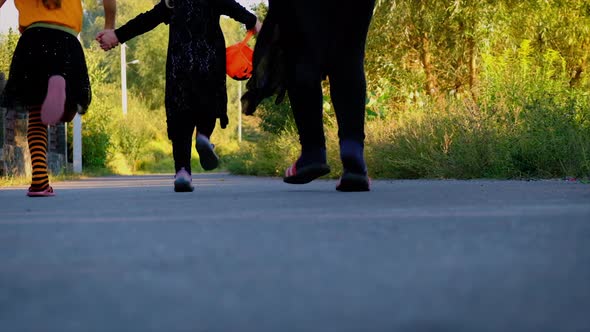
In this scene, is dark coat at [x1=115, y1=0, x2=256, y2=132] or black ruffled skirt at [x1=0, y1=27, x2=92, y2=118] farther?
dark coat at [x1=115, y1=0, x2=256, y2=132]

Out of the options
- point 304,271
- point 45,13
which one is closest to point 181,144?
point 45,13

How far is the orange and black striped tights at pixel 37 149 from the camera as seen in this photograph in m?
5.87

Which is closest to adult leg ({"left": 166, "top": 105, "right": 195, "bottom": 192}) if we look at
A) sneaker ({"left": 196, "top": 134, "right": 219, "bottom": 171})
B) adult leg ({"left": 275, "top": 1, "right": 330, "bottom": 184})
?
sneaker ({"left": 196, "top": 134, "right": 219, "bottom": 171})

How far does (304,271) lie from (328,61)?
321cm

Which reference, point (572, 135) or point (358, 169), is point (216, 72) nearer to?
point (358, 169)

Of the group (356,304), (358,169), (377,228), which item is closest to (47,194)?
(358,169)

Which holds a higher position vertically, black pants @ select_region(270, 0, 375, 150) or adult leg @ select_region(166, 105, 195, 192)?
black pants @ select_region(270, 0, 375, 150)

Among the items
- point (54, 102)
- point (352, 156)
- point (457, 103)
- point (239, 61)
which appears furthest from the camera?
point (457, 103)

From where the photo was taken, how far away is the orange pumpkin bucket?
6254 millimetres

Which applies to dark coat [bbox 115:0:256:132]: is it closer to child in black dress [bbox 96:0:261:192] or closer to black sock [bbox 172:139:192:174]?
child in black dress [bbox 96:0:261:192]

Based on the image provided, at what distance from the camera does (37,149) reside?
19.6 ft

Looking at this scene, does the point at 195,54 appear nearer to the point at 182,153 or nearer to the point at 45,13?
the point at 182,153

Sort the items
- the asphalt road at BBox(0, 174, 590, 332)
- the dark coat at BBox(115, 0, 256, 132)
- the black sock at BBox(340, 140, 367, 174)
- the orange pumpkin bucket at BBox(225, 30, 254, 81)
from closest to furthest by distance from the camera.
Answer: the asphalt road at BBox(0, 174, 590, 332)
the black sock at BBox(340, 140, 367, 174)
the dark coat at BBox(115, 0, 256, 132)
the orange pumpkin bucket at BBox(225, 30, 254, 81)

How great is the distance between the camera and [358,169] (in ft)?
16.2
